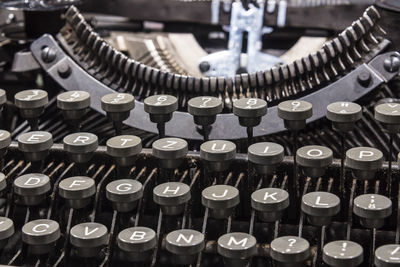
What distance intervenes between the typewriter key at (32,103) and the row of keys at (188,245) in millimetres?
461

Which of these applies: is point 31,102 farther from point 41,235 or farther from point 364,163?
point 364,163

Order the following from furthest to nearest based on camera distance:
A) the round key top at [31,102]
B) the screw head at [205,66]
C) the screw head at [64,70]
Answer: the screw head at [205,66], the screw head at [64,70], the round key top at [31,102]

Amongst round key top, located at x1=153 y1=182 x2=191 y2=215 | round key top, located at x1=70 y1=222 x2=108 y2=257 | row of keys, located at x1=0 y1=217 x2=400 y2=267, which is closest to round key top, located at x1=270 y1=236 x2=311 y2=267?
row of keys, located at x1=0 y1=217 x2=400 y2=267

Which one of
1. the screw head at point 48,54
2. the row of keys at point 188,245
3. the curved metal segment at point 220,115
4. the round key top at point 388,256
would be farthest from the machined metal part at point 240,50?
the round key top at point 388,256

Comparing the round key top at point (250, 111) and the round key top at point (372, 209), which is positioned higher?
the round key top at point (250, 111)

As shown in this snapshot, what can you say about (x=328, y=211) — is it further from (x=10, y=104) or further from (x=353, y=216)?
(x=10, y=104)

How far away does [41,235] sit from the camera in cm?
300

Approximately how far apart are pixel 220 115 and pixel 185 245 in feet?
2.33

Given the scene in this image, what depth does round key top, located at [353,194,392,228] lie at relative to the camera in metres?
2.80

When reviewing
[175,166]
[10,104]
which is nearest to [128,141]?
[175,166]

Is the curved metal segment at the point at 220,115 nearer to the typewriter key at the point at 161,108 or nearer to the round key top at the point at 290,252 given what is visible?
the typewriter key at the point at 161,108

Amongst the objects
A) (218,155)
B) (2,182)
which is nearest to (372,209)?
(218,155)

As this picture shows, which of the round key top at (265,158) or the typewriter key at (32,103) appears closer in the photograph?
the round key top at (265,158)

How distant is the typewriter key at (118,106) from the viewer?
325 cm
